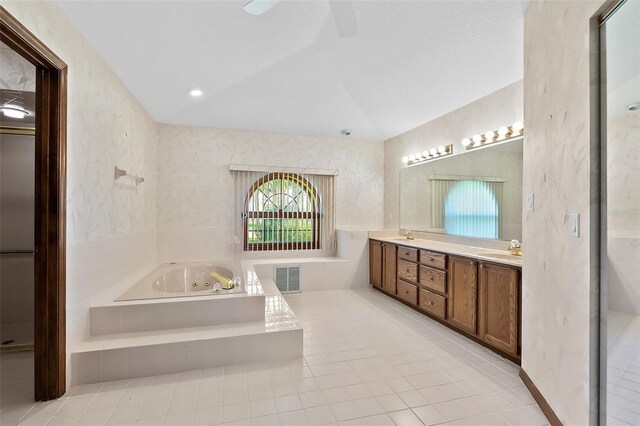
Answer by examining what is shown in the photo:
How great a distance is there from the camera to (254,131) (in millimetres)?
4637

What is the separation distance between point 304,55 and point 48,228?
2405 millimetres

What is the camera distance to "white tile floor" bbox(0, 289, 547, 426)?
5.75 feet

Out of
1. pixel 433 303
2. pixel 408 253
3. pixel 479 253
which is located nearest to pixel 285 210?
pixel 408 253

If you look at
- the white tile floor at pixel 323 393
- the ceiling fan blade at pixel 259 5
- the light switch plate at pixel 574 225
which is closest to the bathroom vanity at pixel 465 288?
the white tile floor at pixel 323 393

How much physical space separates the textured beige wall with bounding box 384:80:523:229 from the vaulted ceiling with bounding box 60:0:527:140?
0.37 ft

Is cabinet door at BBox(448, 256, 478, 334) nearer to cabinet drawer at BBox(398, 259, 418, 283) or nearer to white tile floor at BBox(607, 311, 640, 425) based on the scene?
cabinet drawer at BBox(398, 259, 418, 283)

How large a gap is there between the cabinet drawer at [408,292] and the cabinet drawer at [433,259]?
1.21 ft

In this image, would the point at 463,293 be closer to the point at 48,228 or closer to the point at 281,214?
the point at 281,214

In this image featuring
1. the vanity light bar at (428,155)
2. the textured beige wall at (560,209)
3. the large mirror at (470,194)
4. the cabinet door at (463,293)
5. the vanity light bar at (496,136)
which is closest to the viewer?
the textured beige wall at (560,209)

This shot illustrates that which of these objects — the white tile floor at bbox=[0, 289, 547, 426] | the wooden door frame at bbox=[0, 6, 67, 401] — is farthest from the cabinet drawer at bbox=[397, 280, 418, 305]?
the wooden door frame at bbox=[0, 6, 67, 401]

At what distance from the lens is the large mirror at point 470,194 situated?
9.73 ft

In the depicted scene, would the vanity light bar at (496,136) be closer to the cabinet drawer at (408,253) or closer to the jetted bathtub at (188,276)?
the cabinet drawer at (408,253)

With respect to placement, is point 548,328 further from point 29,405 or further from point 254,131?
point 254,131

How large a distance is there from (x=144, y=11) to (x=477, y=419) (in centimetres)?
336
